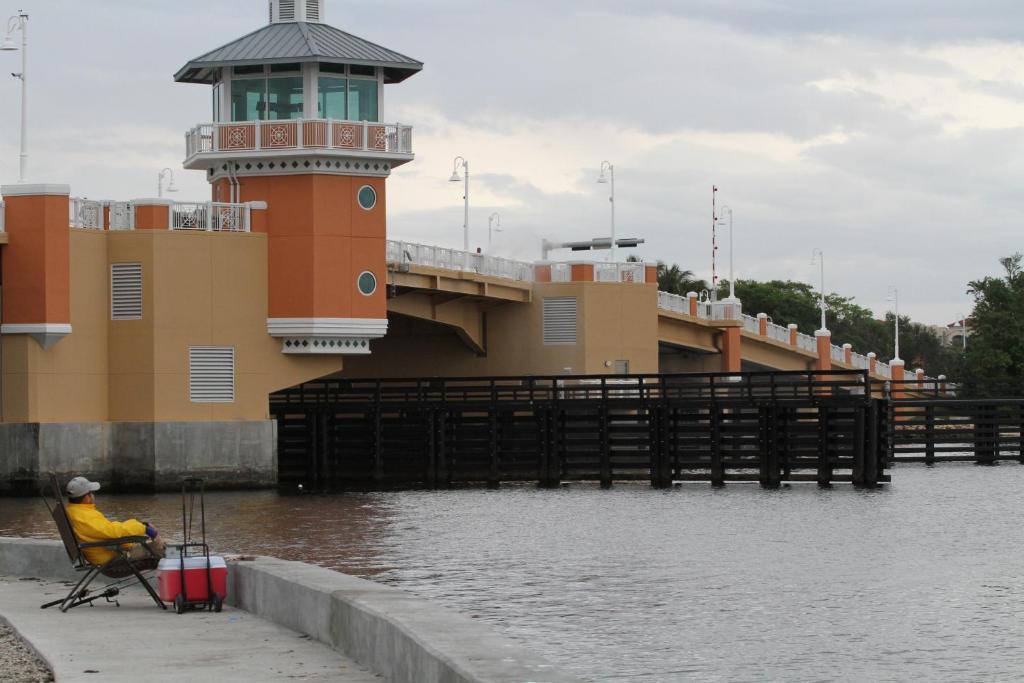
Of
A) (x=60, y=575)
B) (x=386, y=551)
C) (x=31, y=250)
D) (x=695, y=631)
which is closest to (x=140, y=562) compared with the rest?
(x=60, y=575)

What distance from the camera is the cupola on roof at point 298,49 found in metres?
46.2

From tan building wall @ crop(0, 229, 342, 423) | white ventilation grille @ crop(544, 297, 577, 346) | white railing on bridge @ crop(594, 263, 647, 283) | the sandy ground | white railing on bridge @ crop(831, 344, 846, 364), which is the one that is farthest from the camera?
white railing on bridge @ crop(831, 344, 846, 364)

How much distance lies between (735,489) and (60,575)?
26.1 m

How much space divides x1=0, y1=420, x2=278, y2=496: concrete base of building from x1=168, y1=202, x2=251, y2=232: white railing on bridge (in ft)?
16.4

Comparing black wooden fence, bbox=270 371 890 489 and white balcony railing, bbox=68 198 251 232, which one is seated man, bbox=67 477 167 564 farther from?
white balcony railing, bbox=68 198 251 232

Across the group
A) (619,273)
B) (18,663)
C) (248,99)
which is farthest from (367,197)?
(18,663)

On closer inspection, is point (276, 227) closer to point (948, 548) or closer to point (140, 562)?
point (948, 548)

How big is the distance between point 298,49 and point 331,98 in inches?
61.7

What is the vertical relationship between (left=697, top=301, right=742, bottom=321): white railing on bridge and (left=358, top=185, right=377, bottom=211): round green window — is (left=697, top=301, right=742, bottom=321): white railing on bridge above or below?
below

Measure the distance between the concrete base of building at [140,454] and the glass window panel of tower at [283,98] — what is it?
8.04m

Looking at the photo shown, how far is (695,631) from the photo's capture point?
1752 centimetres

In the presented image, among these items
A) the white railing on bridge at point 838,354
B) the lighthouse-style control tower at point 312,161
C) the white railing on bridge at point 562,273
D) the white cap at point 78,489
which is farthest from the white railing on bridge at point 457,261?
the white cap at point 78,489

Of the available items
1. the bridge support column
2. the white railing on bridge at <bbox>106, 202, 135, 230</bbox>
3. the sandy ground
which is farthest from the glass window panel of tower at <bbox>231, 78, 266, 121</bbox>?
the sandy ground

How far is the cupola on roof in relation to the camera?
46156 mm
